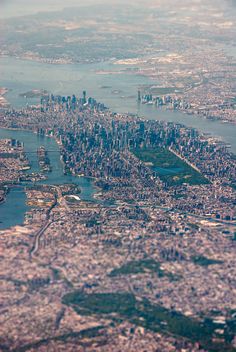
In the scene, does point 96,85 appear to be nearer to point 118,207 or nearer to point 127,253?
point 118,207

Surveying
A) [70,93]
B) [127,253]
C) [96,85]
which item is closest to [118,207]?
[127,253]

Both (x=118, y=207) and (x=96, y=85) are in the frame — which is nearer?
(x=118, y=207)

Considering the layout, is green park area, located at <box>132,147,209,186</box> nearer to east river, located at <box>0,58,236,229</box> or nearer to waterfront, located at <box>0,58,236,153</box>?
east river, located at <box>0,58,236,229</box>

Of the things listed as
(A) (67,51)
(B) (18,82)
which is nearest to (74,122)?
(B) (18,82)

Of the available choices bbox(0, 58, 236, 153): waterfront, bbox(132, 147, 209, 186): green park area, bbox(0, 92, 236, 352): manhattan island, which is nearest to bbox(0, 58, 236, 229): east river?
bbox(0, 58, 236, 153): waterfront

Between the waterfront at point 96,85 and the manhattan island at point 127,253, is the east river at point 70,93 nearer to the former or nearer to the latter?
the waterfront at point 96,85

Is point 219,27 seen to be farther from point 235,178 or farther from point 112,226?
point 112,226

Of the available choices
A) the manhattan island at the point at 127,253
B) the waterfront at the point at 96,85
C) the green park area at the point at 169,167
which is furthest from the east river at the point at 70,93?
the green park area at the point at 169,167
